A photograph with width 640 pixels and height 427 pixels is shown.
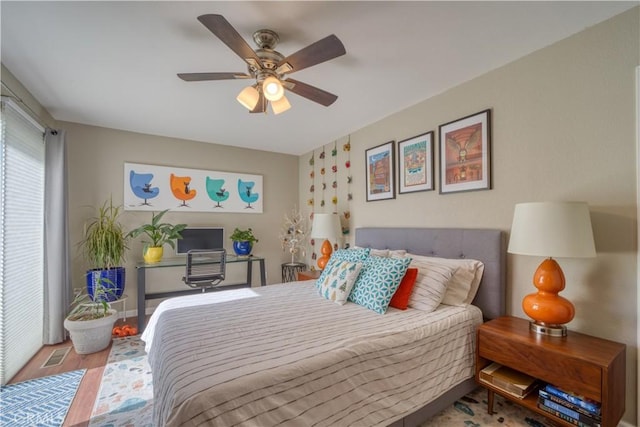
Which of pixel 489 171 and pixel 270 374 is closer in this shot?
pixel 270 374

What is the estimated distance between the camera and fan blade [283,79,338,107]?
184cm

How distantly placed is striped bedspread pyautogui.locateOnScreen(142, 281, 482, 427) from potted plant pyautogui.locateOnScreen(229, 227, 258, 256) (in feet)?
6.25

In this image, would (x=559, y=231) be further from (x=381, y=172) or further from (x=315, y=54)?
(x=381, y=172)

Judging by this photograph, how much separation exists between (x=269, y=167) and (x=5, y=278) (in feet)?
10.4

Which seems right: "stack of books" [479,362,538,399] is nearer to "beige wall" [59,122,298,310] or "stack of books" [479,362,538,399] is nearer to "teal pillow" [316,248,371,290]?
"teal pillow" [316,248,371,290]

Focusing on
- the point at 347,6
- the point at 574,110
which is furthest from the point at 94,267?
the point at 574,110

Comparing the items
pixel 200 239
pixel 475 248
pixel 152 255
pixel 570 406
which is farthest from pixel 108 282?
pixel 570 406

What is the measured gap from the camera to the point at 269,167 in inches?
180

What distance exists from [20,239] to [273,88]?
2530 mm

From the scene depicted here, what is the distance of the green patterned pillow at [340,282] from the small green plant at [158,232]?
7.29 ft

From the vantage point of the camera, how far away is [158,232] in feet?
11.4

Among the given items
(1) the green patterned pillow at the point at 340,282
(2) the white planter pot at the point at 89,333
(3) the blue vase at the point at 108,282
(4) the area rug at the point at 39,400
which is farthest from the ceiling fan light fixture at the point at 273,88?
(2) the white planter pot at the point at 89,333

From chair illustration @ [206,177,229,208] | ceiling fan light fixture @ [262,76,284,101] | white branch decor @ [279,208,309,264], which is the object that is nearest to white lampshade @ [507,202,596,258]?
ceiling fan light fixture @ [262,76,284,101]

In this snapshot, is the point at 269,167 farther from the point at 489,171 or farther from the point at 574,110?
the point at 574,110
